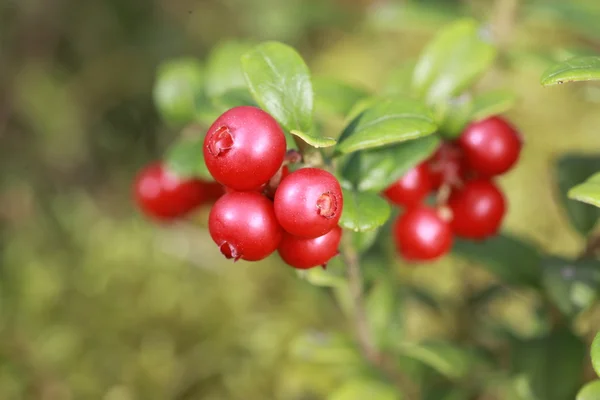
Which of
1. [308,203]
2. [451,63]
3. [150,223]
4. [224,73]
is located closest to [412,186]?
[451,63]

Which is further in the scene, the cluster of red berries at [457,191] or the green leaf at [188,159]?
the green leaf at [188,159]

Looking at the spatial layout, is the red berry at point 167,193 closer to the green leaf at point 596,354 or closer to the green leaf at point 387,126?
the green leaf at point 387,126

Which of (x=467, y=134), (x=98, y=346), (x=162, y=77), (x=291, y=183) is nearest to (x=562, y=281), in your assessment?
(x=467, y=134)

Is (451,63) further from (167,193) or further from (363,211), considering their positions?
(167,193)

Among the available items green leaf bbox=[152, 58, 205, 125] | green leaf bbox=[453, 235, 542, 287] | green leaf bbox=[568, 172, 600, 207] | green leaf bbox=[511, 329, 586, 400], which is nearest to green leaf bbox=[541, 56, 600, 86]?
green leaf bbox=[568, 172, 600, 207]

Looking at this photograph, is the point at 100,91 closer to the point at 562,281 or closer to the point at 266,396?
the point at 266,396

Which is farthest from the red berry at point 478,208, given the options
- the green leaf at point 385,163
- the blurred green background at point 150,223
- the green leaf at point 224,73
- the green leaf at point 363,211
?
the green leaf at point 224,73

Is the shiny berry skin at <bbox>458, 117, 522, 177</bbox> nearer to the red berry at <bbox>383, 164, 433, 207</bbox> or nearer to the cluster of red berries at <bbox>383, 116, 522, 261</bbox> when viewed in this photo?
the cluster of red berries at <bbox>383, 116, 522, 261</bbox>

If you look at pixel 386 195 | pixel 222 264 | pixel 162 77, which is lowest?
pixel 222 264
